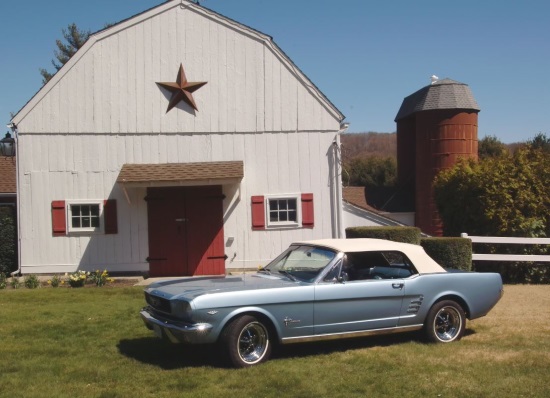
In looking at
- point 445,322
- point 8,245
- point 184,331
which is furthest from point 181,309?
point 8,245

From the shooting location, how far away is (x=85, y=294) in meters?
Result: 12.3

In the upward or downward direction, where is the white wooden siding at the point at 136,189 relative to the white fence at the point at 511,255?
upward

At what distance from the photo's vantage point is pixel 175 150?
16.0 metres

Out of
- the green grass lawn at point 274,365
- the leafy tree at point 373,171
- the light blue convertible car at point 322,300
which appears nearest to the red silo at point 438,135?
the green grass lawn at point 274,365

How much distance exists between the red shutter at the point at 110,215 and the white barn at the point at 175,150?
2 cm

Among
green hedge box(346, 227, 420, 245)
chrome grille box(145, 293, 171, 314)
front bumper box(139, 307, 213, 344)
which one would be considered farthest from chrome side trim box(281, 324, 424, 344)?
green hedge box(346, 227, 420, 245)

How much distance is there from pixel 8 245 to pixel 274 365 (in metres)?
12.0

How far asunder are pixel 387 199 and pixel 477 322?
14.9m

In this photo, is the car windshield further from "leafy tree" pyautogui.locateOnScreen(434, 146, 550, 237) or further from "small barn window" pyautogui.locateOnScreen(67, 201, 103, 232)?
"leafy tree" pyautogui.locateOnScreen(434, 146, 550, 237)

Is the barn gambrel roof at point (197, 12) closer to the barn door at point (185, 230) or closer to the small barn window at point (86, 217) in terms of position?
the small barn window at point (86, 217)

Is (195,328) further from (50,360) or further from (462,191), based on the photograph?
(462,191)

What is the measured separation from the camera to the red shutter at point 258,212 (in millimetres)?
16078

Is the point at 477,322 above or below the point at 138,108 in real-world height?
below

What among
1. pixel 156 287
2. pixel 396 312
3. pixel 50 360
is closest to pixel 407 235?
pixel 396 312
